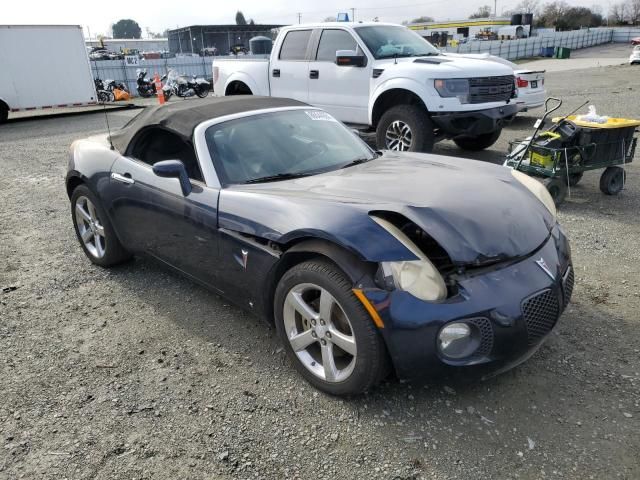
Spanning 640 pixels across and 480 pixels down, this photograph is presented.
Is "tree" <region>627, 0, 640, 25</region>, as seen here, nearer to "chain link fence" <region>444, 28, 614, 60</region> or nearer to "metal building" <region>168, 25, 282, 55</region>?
"chain link fence" <region>444, 28, 614, 60</region>

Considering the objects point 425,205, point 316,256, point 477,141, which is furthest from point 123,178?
point 477,141

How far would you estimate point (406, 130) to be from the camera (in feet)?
24.1

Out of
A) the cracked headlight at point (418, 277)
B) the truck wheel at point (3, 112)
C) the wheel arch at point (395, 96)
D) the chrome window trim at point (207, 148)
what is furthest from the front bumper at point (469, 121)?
the truck wheel at point (3, 112)

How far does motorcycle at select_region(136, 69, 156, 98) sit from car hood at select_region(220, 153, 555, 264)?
21115mm

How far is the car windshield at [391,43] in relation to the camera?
26.0 feet

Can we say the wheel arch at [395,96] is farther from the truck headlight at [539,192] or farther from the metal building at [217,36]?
the metal building at [217,36]

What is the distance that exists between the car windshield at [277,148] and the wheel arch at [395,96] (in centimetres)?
355

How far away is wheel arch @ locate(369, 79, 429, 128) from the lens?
7.11 m

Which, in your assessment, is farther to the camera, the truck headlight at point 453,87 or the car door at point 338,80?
the car door at point 338,80

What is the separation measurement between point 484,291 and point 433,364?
0.42 m

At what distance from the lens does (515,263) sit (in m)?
2.61

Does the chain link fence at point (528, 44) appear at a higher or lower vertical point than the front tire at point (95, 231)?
higher

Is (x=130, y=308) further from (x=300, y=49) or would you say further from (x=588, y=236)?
(x=300, y=49)

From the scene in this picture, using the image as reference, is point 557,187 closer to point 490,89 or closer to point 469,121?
point 469,121
